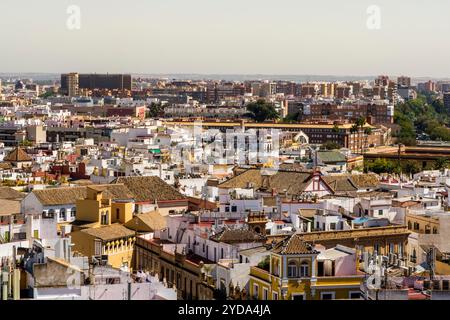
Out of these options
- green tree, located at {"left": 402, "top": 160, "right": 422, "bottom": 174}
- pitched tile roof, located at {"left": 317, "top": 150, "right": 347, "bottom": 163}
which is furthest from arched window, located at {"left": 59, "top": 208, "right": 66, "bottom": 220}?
green tree, located at {"left": 402, "top": 160, "right": 422, "bottom": 174}

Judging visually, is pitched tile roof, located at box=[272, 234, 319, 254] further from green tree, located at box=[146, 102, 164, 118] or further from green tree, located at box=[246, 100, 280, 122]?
green tree, located at box=[146, 102, 164, 118]

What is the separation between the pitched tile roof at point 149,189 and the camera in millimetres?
11312

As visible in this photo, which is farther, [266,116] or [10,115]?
[266,116]

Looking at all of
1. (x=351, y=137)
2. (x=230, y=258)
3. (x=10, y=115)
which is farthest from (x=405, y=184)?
(x=10, y=115)

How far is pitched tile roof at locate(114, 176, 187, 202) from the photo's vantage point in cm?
1131

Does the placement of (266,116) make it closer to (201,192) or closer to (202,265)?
(201,192)

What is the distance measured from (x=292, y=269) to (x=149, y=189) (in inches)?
217

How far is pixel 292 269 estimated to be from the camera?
242 inches

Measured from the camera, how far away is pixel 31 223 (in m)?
8.63

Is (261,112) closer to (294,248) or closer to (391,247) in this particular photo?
(391,247)

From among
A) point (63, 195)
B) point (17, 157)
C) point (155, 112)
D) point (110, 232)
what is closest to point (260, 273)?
point (110, 232)
